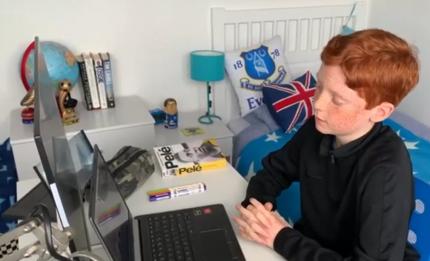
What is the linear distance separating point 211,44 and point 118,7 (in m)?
0.54

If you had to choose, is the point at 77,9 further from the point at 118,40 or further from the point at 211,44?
the point at 211,44

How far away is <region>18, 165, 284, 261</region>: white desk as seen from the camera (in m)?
1.01

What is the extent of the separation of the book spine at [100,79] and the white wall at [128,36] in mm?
158

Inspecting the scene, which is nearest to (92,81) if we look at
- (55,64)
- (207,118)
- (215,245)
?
(55,64)

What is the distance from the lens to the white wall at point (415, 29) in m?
2.36

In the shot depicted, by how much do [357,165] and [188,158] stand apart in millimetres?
585

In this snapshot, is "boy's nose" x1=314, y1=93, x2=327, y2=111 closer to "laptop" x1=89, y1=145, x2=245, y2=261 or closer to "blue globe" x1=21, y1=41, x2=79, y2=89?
"laptop" x1=89, y1=145, x2=245, y2=261

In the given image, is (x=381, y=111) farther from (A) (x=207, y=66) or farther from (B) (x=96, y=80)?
(B) (x=96, y=80)

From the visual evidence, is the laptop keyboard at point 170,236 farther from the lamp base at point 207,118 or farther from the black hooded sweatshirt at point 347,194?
the lamp base at point 207,118

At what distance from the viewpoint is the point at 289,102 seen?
2152 mm

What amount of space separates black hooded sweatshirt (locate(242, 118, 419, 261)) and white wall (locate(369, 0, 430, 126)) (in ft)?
5.12

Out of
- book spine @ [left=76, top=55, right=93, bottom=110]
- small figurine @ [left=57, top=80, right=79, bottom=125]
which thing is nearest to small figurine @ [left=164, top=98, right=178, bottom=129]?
book spine @ [left=76, top=55, right=93, bottom=110]

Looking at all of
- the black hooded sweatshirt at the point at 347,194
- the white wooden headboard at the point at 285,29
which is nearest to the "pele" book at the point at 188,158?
the black hooded sweatshirt at the point at 347,194

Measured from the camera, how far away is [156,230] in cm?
101
